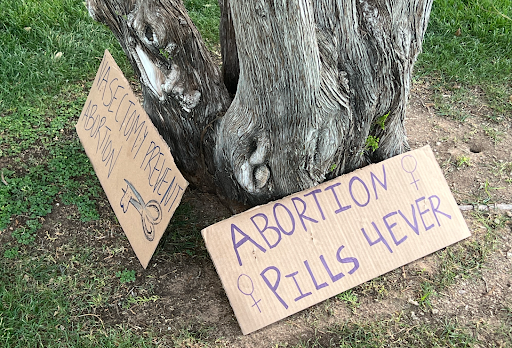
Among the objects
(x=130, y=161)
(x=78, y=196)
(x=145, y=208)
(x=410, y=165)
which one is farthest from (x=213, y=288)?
(x=410, y=165)

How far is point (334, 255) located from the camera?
228 centimetres

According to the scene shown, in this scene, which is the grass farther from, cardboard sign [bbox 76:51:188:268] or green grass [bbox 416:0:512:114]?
cardboard sign [bbox 76:51:188:268]

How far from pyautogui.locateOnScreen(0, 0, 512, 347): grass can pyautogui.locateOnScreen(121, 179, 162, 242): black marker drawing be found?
0.18 meters

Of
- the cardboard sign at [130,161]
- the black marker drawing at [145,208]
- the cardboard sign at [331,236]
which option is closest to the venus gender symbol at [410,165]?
the cardboard sign at [331,236]

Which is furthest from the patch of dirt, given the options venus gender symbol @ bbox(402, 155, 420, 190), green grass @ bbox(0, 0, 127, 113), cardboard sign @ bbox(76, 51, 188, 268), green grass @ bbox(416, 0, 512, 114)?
green grass @ bbox(0, 0, 127, 113)

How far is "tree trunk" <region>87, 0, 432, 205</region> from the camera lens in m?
1.82

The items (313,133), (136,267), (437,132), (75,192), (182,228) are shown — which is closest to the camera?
(313,133)

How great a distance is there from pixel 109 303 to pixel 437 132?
7.77 feet

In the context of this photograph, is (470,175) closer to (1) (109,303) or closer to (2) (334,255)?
(2) (334,255)

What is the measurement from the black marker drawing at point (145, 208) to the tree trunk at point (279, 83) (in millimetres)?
371

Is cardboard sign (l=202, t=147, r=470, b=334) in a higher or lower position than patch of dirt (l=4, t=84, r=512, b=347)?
higher

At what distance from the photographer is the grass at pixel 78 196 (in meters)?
2.13

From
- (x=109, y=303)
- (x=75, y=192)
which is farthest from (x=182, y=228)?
(x=75, y=192)

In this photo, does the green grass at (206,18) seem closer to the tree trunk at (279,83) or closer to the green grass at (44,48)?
the green grass at (44,48)
